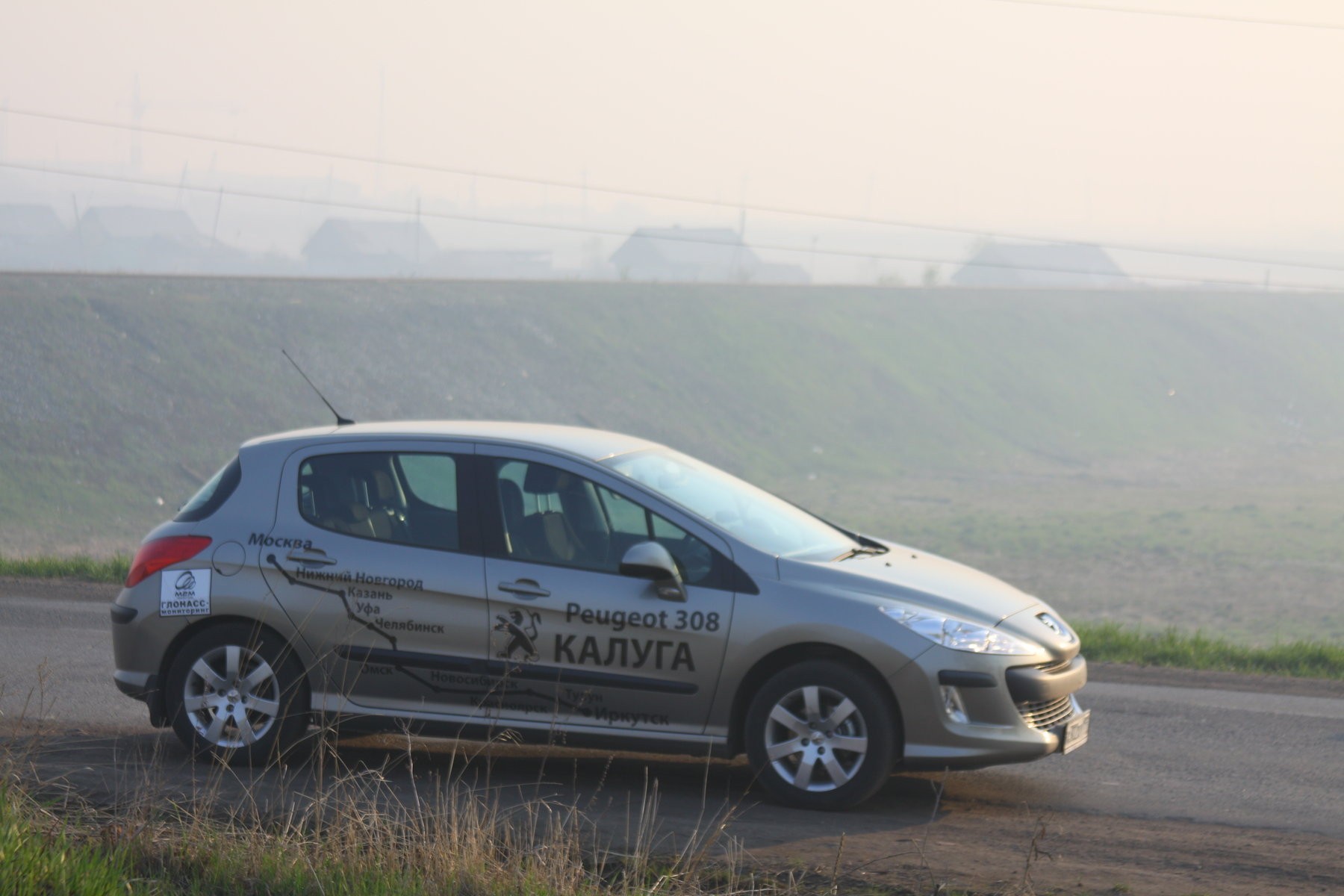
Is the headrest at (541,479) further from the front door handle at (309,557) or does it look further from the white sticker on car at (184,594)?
the white sticker on car at (184,594)

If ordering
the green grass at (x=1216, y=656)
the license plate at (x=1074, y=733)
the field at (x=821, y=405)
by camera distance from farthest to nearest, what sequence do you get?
the field at (x=821, y=405) < the green grass at (x=1216, y=656) < the license plate at (x=1074, y=733)

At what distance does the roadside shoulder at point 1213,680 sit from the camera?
9.40m

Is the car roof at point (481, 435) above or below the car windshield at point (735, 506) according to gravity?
above

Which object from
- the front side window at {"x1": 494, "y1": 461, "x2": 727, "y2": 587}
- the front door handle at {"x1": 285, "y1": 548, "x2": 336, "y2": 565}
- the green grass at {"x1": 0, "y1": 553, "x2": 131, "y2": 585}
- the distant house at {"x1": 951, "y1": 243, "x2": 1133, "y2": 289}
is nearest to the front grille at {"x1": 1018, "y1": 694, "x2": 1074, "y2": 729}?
the front side window at {"x1": 494, "y1": 461, "x2": 727, "y2": 587}

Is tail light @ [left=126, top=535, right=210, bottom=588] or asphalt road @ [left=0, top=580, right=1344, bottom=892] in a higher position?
tail light @ [left=126, top=535, right=210, bottom=588]

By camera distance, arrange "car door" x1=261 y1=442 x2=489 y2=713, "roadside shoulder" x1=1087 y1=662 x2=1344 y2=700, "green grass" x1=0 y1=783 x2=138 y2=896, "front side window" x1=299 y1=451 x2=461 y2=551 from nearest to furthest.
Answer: "green grass" x1=0 y1=783 x2=138 y2=896 < "car door" x1=261 y1=442 x2=489 y2=713 < "front side window" x1=299 y1=451 x2=461 y2=551 < "roadside shoulder" x1=1087 y1=662 x2=1344 y2=700

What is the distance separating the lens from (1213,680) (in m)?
9.74

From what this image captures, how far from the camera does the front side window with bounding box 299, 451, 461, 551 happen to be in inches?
247

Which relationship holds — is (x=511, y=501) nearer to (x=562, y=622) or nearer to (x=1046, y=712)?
(x=562, y=622)

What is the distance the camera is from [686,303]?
76.6 meters

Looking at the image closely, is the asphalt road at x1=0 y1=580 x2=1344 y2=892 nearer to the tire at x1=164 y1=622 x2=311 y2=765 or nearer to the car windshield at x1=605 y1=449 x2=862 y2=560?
the tire at x1=164 y1=622 x2=311 y2=765

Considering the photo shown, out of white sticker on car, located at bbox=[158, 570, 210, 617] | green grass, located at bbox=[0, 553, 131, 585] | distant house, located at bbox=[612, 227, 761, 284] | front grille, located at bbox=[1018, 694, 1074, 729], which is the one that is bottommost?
green grass, located at bbox=[0, 553, 131, 585]

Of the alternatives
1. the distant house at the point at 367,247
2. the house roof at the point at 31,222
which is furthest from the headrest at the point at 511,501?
the distant house at the point at 367,247

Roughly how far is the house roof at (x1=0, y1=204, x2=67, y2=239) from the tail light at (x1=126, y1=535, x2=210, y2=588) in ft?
199
